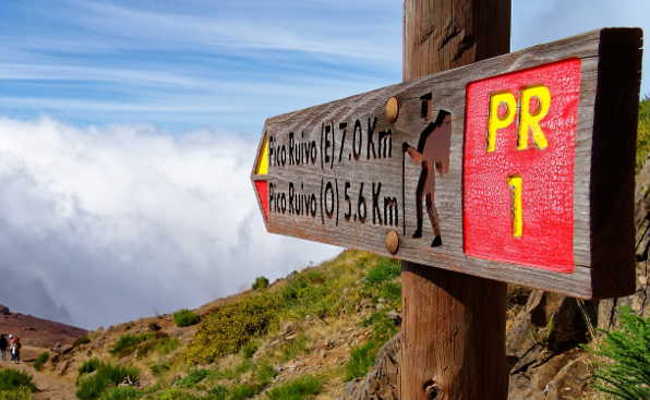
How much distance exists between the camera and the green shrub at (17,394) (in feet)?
46.4

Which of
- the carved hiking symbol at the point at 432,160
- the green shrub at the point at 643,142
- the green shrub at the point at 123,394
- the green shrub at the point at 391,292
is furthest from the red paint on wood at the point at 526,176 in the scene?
the green shrub at the point at 123,394

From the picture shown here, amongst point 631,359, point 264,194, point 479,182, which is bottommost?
point 631,359

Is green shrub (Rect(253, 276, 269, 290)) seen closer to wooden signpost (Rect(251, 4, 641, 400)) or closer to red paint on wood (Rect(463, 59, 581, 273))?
wooden signpost (Rect(251, 4, 641, 400))

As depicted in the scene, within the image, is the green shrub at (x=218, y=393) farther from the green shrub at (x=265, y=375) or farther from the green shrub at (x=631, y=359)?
the green shrub at (x=631, y=359)

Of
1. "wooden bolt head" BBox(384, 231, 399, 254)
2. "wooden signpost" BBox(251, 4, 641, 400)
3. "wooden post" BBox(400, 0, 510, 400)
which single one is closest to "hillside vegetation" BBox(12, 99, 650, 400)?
"wooden post" BBox(400, 0, 510, 400)

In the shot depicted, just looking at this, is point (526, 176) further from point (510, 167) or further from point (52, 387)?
point (52, 387)

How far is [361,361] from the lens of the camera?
777 centimetres

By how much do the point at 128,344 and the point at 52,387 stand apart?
89.0 inches

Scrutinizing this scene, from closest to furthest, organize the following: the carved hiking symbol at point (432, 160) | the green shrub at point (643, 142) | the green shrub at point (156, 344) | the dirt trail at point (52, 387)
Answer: the carved hiking symbol at point (432, 160)
the green shrub at point (643, 142)
the dirt trail at point (52, 387)
the green shrub at point (156, 344)

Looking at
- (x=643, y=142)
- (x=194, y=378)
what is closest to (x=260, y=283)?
(x=194, y=378)

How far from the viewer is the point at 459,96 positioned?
6.98ft

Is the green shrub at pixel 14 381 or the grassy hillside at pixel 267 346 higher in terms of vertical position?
the grassy hillside at pixel 267 346

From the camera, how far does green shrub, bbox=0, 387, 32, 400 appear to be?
14156 millimetres

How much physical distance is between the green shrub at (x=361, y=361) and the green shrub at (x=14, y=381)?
11071 mm
